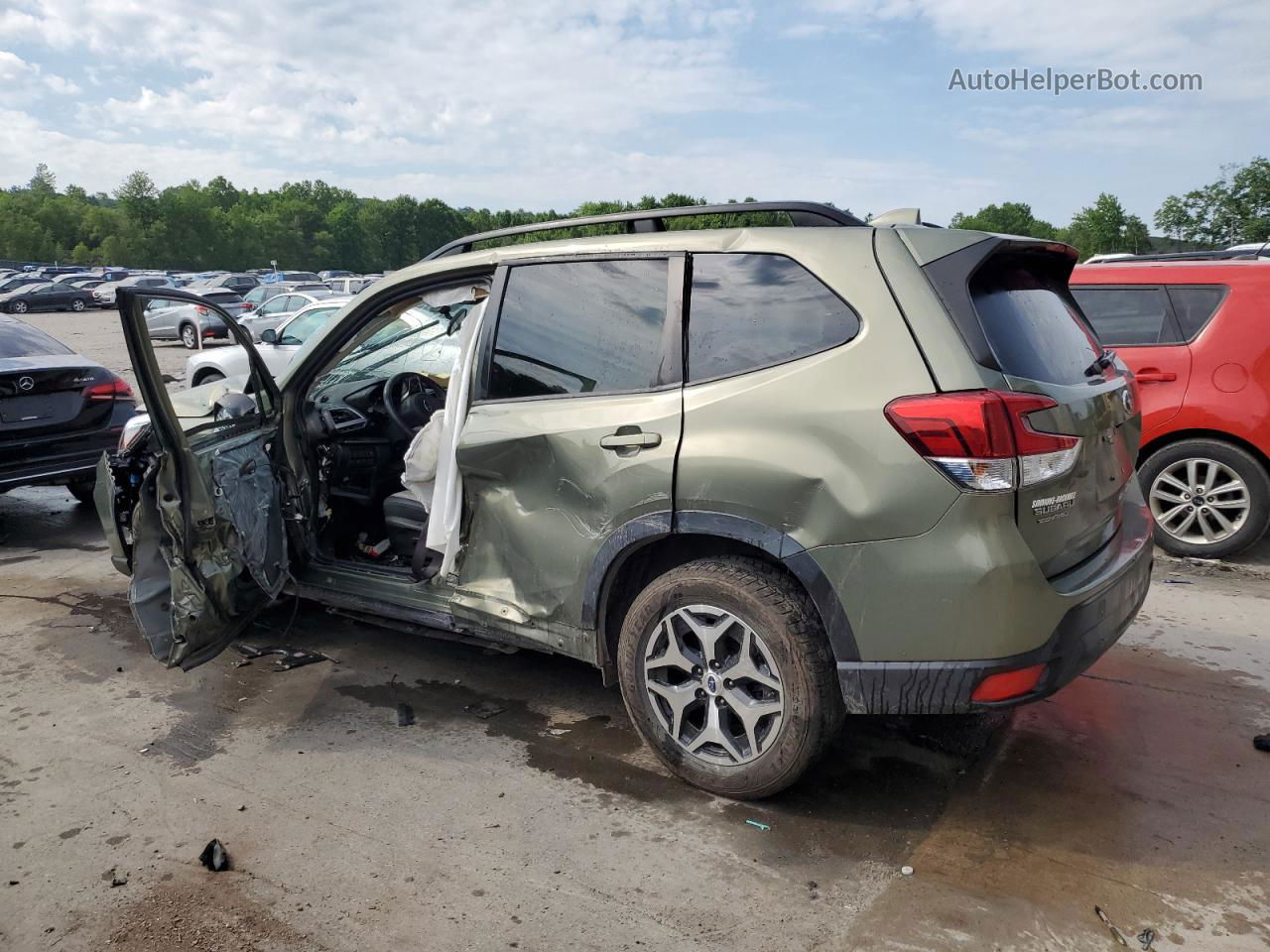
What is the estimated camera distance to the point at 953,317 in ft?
9.16

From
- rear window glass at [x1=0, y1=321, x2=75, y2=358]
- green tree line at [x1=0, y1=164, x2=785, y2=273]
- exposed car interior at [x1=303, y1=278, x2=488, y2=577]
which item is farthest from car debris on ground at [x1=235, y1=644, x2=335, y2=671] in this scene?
green tree line at [x1=0, y1=164, x2=785, y2=273]

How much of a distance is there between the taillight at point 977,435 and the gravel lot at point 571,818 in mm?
1172

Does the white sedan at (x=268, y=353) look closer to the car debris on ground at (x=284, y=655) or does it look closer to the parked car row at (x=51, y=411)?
the parked car row at (x=51, y=411)

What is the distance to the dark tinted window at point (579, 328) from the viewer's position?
3328mm

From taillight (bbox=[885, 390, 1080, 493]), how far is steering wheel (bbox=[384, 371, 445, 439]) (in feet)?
9.74

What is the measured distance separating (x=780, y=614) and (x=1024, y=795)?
111 centimetres

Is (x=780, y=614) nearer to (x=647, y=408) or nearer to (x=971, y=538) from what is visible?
(x=971, y=538)

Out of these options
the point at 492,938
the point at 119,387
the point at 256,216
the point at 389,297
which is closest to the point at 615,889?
the point at 492,938

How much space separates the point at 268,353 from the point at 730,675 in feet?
35.2

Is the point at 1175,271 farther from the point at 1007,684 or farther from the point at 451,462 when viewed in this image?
the point at 451,462

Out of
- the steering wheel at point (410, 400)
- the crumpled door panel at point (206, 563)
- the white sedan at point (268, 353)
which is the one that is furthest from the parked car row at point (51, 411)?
the white sedan at point (268, 353)

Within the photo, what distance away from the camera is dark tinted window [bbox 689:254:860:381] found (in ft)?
9.66

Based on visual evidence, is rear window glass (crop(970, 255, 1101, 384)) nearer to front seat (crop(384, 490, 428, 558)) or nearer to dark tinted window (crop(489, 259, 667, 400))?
dark tinted window (crop(489, 259, 667, 400))

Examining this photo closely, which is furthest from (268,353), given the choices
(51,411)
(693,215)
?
(693,215)
